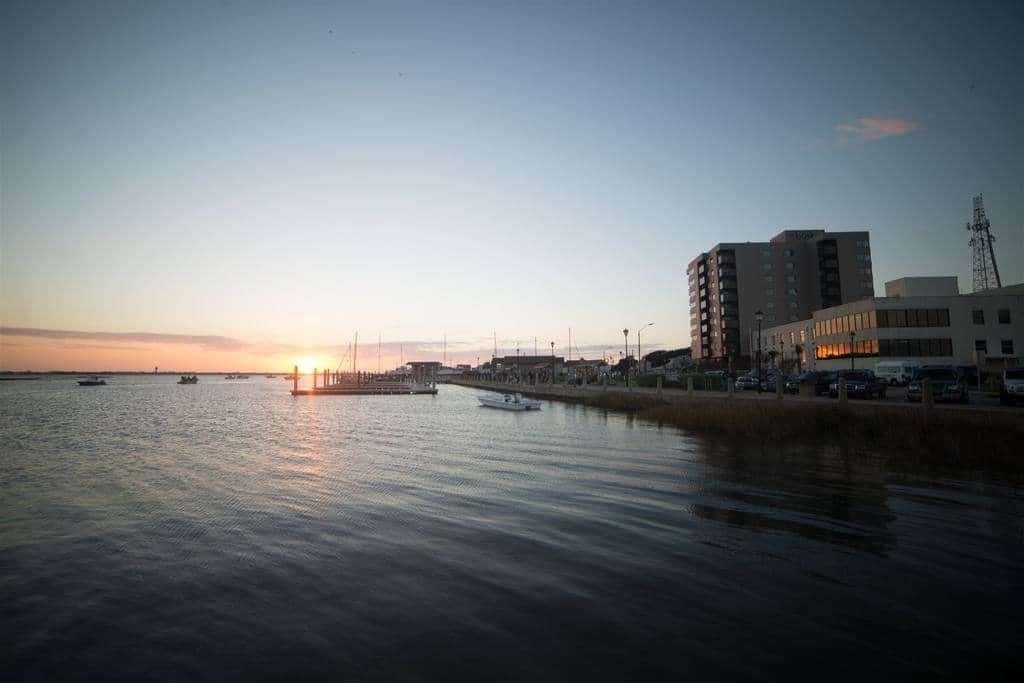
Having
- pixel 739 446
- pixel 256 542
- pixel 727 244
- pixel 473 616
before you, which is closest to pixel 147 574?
pixel 256 542

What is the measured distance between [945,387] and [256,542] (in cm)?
3620

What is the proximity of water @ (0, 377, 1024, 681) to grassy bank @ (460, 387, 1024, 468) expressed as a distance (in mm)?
3424

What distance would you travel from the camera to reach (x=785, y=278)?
132 m

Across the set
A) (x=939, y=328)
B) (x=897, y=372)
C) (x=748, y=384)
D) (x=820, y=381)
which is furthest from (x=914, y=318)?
(x=820, y=381)

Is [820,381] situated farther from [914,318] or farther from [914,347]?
[914,318]

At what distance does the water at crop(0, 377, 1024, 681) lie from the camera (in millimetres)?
7082

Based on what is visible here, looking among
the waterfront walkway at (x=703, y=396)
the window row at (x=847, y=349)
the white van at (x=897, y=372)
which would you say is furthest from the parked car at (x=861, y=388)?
the window row at (x=847, y=349)

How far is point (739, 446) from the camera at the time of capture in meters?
25.8

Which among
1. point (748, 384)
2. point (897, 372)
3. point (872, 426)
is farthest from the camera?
point (897, 372)

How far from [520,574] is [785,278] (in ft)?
460

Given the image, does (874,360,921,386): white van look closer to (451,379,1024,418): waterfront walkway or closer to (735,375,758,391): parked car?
(735,375,758,391): parked car

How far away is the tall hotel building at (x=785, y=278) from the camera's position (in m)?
129

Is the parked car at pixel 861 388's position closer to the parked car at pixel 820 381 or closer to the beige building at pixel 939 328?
the parked car at pixel 820 381

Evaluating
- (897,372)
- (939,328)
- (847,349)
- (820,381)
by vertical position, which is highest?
(939,328)
